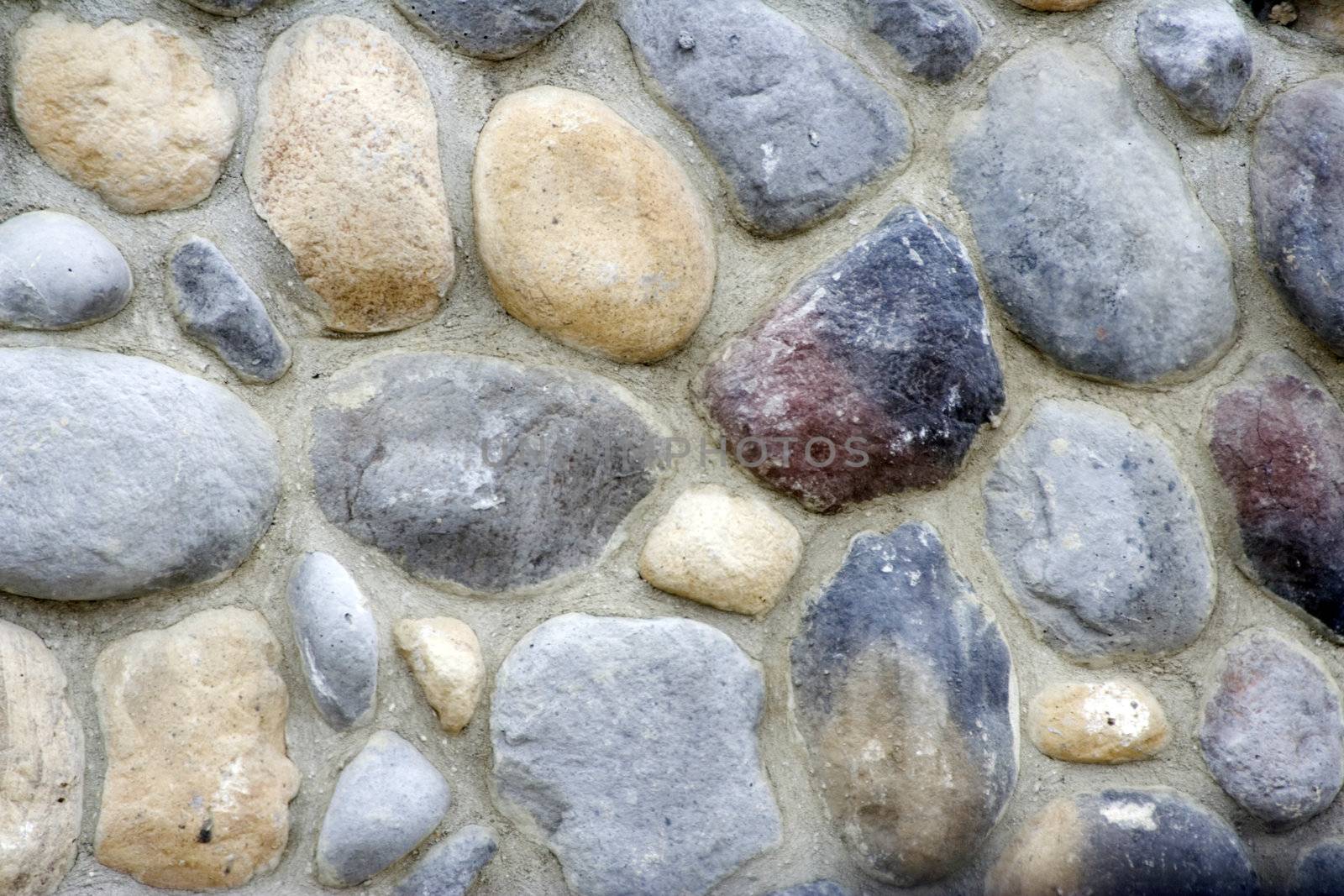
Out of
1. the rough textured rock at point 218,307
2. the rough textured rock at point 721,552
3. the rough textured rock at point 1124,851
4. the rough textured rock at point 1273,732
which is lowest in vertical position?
the rough textured rock at point 1124,851

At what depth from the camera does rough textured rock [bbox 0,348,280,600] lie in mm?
825

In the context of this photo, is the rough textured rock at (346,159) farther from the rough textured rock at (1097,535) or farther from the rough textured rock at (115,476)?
the rough textured rock at (1097,535)

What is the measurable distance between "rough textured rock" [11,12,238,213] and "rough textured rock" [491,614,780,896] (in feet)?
1.43

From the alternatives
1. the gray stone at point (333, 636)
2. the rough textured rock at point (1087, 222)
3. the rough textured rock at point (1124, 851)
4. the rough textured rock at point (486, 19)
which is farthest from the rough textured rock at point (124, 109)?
the rough textured rock at point (1124, 851)

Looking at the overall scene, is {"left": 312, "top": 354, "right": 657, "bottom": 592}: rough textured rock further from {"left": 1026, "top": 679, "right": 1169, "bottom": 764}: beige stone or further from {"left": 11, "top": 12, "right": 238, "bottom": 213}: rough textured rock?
{"left": 1026, "top": 679, "right": 1169, "bottom": 764}: beige stone

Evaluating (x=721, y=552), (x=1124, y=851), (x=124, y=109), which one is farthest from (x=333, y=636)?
(x=1124, y=851)

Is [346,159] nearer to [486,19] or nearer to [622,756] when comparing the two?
[486,19]

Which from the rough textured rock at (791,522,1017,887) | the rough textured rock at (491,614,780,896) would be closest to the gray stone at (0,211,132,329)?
the rough textured rock at (491,614,780,896)

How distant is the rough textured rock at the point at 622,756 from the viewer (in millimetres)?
919

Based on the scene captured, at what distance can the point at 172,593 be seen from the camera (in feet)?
2.93

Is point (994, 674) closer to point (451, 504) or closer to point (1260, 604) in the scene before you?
point (1260, 604)

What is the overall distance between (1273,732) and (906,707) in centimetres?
31

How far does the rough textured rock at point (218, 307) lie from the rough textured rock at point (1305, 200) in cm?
80

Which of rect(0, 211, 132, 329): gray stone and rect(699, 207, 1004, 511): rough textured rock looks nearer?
rect(0, 211, 132, 329): gray stone
